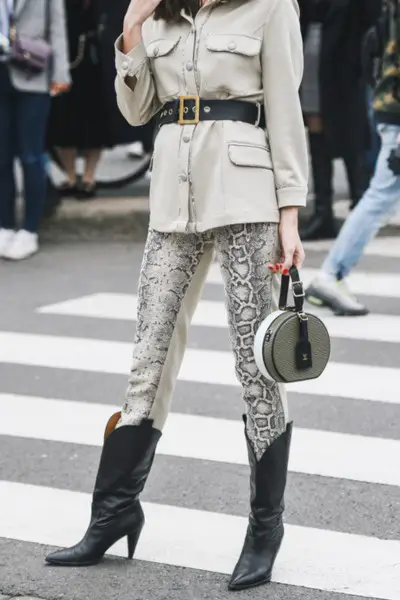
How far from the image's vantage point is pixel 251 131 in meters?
3.80

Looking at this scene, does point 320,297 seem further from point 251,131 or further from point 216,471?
point 251,131

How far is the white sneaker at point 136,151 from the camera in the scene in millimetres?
13023

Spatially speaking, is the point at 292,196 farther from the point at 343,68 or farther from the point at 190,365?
the point at 343,68

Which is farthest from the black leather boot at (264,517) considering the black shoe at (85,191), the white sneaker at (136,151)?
the white sneaker at (136,151)

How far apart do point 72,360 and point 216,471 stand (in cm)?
183

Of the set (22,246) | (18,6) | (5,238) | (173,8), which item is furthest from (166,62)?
(5,238)

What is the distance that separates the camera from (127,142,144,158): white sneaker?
1302 centimetres

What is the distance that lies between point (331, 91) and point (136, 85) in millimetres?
5937

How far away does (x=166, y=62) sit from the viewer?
382 centimetres

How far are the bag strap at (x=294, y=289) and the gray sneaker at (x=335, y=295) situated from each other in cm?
356

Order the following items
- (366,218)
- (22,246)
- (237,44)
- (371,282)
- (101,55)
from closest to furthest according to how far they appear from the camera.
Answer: (237,44)
(366,218)
(371,282)
(22,246)
(101,55)

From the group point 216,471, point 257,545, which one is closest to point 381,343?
point 216,471

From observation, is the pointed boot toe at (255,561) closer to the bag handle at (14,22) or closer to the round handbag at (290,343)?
the round handbag at (290,343)

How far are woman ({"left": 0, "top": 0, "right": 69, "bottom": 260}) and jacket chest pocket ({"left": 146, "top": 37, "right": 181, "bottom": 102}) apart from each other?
516 centimetres
